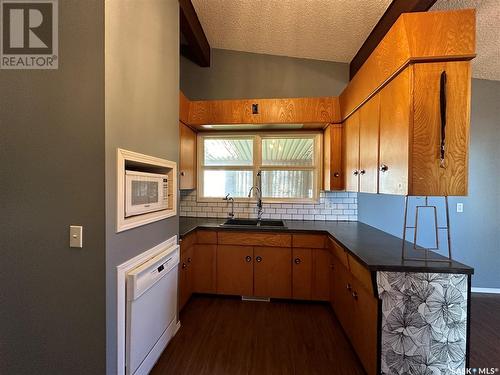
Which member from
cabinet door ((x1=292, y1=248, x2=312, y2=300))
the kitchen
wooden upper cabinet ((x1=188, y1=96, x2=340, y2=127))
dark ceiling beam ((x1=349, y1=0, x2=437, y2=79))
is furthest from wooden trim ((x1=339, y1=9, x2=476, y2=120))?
cabinet door ((x1=292, y1=248, x2=312, y2=300))

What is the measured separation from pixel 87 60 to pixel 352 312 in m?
2.43

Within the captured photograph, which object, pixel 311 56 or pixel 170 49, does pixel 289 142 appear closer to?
pixel 311 56

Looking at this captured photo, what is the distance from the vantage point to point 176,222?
6.81ft

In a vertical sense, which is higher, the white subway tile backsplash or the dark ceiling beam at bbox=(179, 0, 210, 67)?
the dark ceiling beam at bbox=(179, 0, 210, 67)

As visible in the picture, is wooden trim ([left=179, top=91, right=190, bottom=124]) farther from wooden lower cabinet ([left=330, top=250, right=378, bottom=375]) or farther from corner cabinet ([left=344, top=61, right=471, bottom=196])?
wooden lower cabinet ([left=330, top=250, right=378, bottom=375])

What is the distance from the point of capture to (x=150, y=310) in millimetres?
1594

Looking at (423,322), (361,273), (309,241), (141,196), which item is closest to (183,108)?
(141,196)

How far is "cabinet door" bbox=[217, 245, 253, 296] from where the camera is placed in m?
2.56

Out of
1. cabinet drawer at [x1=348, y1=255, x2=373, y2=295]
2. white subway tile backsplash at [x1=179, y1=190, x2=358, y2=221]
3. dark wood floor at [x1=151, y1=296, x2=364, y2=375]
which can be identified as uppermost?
white subway tile backsplash at [x1=179, y1=190, x2=358, y2=221]

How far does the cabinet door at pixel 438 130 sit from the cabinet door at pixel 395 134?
4 cm

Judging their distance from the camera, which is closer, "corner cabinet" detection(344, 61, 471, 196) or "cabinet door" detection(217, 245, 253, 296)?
"corner cabinet" detection(344, 61, 471, 196)

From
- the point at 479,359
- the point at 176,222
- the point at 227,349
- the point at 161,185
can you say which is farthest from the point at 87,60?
the point at 479,359

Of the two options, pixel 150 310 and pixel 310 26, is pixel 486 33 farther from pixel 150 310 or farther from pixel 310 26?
pixel 150 310

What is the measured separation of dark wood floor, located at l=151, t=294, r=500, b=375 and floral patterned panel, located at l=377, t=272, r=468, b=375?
1.52 feet
